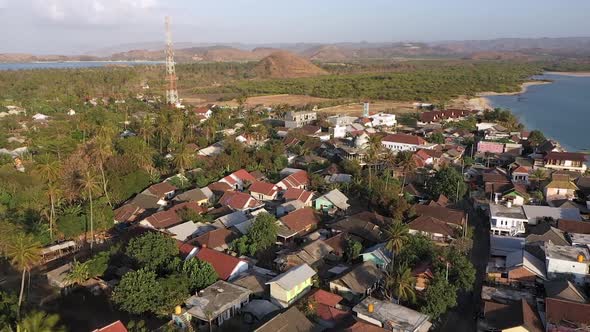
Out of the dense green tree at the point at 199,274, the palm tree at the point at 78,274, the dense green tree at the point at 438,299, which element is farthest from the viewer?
the palm tree at the point at 78,274

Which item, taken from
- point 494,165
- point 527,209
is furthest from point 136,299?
point 494,165

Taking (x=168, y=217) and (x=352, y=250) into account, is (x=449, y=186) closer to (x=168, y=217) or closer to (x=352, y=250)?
(x=352, y=250)

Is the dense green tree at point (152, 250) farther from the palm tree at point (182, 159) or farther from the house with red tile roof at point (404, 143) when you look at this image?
the house with red tile roof at point (404, 143)

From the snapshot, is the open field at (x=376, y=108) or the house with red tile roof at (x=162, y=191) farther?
the open field at (x=376, y=108)

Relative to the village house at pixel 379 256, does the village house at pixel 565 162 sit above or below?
above

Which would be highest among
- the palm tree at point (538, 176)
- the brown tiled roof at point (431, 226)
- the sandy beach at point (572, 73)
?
the sandy beach at point (572, 73)

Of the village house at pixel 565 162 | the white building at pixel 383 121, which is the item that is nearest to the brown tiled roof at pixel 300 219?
the village house at pixel 565 162

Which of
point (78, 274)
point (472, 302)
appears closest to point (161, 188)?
point (78, 274)

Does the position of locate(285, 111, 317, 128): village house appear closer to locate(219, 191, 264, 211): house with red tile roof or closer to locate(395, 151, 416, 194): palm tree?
locate(395, 151, 416, 194): palm tree
